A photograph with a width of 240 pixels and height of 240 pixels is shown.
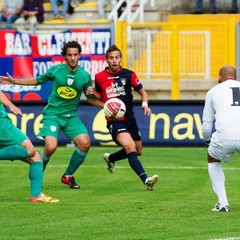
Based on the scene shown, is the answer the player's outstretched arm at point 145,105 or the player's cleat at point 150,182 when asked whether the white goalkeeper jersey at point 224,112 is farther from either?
the player's outstretched arm at point 145,105

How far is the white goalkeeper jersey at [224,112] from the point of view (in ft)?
40.9

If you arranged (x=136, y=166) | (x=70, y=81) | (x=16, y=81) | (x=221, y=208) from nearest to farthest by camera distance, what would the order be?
1. (x=221, y=208)
2. (x=16, y=81)
3. (x=136, y=166)
4. (x=70, y=81)

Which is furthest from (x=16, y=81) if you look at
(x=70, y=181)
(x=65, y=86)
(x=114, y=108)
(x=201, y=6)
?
(x=201, y=6)

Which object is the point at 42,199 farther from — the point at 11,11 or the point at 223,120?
the point at 11,11

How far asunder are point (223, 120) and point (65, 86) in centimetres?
396

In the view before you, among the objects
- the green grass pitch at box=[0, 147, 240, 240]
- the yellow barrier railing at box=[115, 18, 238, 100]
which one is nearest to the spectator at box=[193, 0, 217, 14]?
the yellow barrier railing at box=[115, 18, 238, 100]

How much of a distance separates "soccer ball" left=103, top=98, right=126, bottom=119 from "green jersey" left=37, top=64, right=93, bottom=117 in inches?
19.4

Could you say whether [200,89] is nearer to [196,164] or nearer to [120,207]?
[196,164]

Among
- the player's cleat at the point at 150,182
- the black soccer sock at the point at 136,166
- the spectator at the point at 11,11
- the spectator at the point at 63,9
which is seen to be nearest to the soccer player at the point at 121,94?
the black soccer sock at the point at 136,166

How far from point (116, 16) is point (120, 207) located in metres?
15.8

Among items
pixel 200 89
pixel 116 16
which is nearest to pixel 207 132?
pixel 200 89

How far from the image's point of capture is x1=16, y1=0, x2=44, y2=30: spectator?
2986 centimetres

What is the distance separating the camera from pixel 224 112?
12.5 metres

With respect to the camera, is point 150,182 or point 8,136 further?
point 150,182
